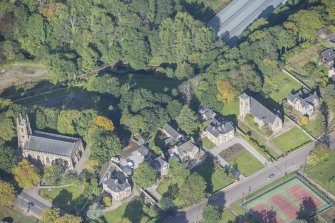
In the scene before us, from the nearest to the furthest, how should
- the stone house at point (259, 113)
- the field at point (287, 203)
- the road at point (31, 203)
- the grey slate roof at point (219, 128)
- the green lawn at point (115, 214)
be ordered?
the field at point (287, 203) → the green lawn at point (115, 214) → the road at point (31, 203) → the grey slate roof at point (219, 128) → the stone house at point (259, 113)

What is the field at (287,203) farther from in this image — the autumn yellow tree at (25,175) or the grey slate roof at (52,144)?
the autumn yellow tree at (25,175)

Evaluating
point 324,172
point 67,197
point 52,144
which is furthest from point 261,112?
point 67,197

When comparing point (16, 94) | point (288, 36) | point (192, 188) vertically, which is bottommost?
point (16, 94)

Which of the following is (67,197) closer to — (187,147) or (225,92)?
(187,147)

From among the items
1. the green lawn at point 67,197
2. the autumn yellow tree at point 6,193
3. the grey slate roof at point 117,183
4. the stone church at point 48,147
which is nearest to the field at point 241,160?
the grey slate roof at point 117,183

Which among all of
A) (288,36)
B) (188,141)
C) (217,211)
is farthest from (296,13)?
(217,211)

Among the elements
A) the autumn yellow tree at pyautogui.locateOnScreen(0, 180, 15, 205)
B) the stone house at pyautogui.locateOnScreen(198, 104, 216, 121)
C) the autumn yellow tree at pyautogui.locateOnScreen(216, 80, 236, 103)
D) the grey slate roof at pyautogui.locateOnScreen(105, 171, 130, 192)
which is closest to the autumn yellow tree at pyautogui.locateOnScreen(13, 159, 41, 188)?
the autumn yellow tree at pyautogui.locateOnScreen(0, 180, 15, 205)

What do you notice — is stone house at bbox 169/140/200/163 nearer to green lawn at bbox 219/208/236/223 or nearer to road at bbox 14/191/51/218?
green lawn at bbox 219/208/236/223

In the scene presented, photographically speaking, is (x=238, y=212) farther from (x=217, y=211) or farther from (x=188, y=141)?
(x=188, y=141)
